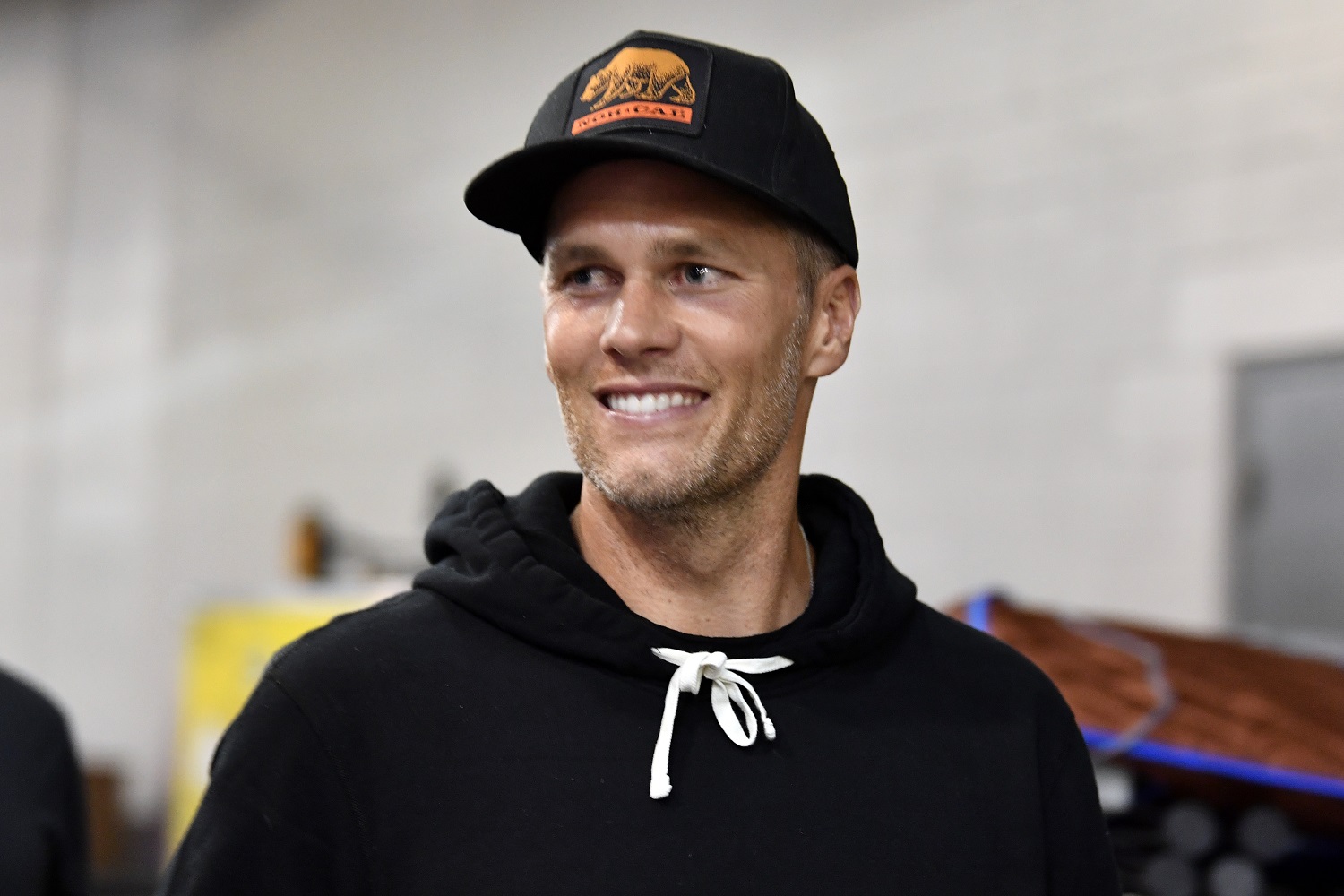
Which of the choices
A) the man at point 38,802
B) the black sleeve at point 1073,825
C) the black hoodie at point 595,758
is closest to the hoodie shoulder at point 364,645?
the black hoodie at point 595,758

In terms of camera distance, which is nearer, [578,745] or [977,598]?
[578,745]

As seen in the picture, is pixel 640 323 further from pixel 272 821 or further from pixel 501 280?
pixel 501 280

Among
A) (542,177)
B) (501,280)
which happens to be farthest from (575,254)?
(501,280)

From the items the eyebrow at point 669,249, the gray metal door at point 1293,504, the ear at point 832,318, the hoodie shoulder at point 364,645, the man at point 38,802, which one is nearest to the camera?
Answer: the hoodie shoulder at point 364,645

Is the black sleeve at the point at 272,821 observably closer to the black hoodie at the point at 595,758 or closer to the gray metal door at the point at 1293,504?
the black hoodie at the point at 595,758

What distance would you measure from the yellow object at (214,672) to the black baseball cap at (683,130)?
309 centimetres

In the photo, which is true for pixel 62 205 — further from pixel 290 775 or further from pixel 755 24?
pixel 290 775

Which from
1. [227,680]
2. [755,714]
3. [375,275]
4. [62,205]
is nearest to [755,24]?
[375,275]

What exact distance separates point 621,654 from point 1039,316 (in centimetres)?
275

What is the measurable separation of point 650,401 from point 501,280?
3.70 m

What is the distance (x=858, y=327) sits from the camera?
13.3 feet

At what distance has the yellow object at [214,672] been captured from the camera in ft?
13.8

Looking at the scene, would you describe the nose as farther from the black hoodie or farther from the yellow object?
the yellow object

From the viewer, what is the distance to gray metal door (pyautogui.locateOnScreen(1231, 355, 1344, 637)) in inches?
131
